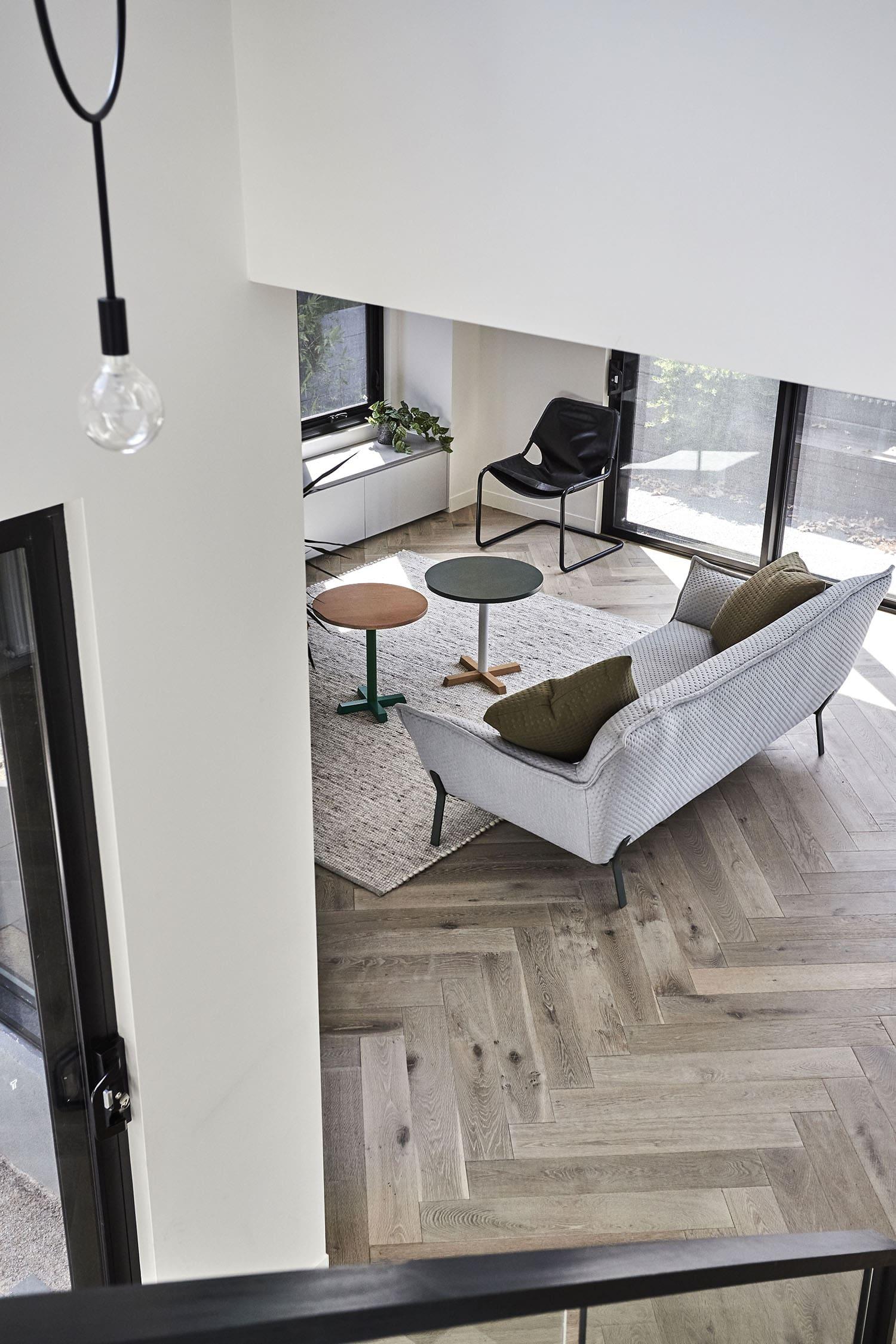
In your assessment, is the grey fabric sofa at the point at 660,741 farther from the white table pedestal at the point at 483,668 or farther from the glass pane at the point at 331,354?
the glass pane at the point at 331,354

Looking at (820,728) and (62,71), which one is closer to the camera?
(62,71)

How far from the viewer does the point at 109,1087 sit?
6.33 ft

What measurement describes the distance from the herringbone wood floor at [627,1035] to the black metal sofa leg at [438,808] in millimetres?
149

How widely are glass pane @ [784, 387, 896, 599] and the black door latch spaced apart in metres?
5.48

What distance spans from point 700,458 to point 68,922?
5.92 m

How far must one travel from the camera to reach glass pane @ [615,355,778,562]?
6.81 m

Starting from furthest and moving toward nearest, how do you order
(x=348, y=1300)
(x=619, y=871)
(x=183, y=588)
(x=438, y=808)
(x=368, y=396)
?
1. (x=368, y=396)
2. (x=438, y=808)
3. (x=619, y=871)
4. (x=183, y=588)
5. (x=348, y=1300)

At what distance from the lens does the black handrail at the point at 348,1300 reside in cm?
50

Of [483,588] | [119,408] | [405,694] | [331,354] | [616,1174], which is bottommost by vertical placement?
[616,1174]

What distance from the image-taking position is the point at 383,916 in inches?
162

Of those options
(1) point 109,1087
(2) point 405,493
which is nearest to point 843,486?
(2) point 405,493

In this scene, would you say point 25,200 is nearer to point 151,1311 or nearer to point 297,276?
point 297,276

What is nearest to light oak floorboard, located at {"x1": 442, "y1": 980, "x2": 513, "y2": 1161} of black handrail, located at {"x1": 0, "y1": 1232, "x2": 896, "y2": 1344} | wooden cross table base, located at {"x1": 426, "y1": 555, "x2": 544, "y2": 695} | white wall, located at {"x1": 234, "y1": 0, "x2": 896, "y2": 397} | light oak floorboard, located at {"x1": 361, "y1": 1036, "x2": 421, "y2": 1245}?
light oak floorboard, located at {"x1": 361, "y1": 1036, "x2": 421, "y2": 1245}

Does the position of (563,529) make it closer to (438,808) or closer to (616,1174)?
(438,808)
